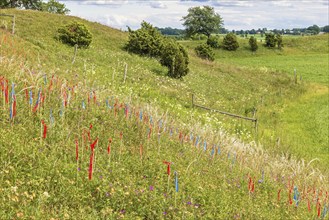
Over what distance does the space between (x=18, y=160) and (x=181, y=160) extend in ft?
9.51

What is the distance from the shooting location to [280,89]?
93.1 feet

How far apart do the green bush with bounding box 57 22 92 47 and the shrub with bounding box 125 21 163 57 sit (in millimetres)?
3873

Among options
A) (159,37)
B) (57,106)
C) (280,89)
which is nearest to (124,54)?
(159,37)

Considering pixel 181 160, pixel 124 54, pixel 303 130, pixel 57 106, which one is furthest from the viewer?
pixel 124 54

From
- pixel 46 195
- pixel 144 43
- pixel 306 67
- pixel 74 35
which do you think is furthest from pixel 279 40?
pixel 46 195

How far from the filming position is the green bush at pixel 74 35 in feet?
80.6

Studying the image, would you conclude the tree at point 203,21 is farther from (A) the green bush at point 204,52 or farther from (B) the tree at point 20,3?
(A) the green bush at point 204,52

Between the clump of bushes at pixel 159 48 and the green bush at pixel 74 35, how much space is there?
4.08 meters

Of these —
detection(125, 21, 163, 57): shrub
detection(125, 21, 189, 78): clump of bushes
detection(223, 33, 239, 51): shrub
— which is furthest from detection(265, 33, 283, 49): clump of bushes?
detection(125, 21, 163, 57): shrub

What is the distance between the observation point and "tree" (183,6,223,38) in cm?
8675

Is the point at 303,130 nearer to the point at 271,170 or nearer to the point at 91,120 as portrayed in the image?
the point at 271,170

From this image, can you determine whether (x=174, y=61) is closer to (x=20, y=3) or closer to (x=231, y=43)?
(x=231, y=43)

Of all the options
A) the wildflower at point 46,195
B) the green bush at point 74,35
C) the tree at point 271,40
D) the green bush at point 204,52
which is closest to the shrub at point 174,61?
the green bush at point 74,35

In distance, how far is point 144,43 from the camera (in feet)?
91.6
